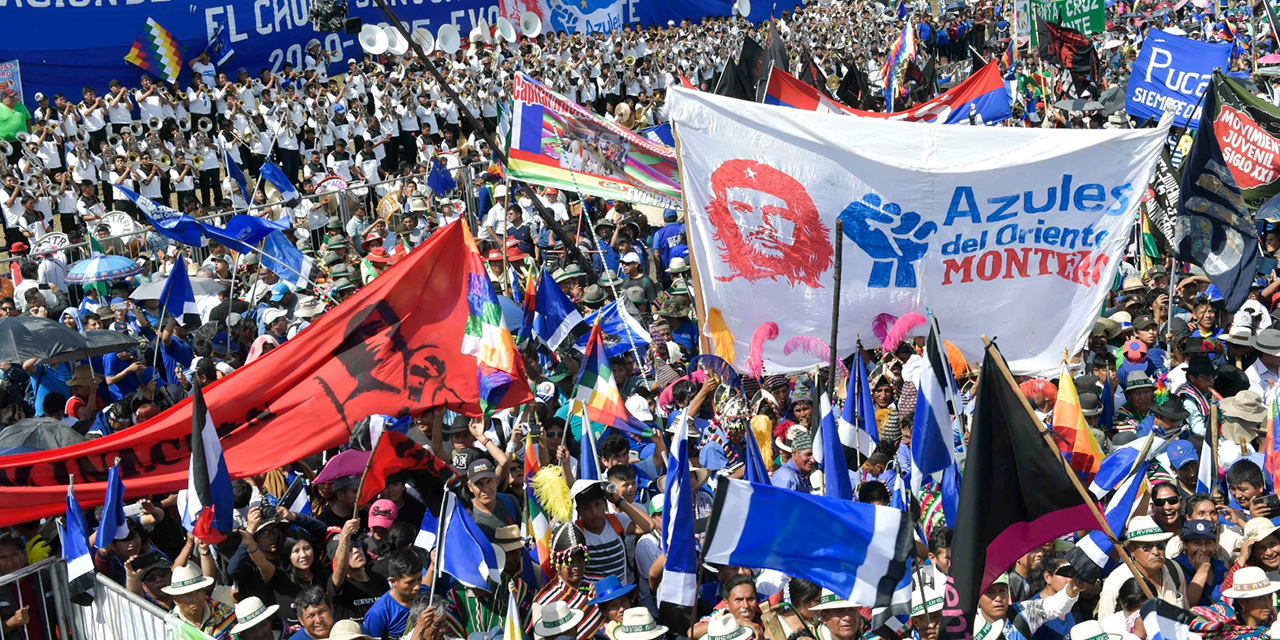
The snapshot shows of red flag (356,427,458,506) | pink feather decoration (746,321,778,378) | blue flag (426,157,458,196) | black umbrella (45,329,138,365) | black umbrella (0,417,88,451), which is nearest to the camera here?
A: red flag (356,427,458,506)

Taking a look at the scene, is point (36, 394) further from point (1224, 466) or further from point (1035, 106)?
point (1035, 106)

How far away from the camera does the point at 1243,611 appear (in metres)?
5.86

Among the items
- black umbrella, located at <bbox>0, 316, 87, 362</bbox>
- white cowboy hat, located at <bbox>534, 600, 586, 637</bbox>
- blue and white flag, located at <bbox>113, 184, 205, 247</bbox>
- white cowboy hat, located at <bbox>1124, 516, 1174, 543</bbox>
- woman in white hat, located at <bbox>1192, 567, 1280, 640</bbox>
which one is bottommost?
blue and white flag, located at <bbox>113, 184, 205, 247</bbox>

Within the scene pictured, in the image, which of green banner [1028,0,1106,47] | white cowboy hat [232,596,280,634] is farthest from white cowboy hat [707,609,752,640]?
green banner [1028,0,1106,47]

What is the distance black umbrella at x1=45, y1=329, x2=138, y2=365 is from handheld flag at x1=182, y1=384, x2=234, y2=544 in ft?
12.0

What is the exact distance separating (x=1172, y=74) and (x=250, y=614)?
11.6 m

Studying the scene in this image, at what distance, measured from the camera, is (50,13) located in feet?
76.7

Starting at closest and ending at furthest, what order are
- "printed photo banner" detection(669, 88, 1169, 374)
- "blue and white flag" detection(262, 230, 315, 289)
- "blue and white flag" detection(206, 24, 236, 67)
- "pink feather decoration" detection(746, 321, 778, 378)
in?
"printed photo banner" detection(669, 88, 1169, 374) → "pink feather decoration" detection(746, 321, 778, 378) → "blue and white flag" detection(262, 230, 315, 289) → "blue and white flag" detection(206, 24, 236, 67)

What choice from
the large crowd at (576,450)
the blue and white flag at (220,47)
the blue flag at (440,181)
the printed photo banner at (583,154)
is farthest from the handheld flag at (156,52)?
the printed photo banner at (583,154)

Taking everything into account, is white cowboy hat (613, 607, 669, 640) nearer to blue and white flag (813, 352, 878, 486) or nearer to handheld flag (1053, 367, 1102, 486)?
blue and white flag (813, 352, 878, 486)

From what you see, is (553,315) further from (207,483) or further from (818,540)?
(818,540)

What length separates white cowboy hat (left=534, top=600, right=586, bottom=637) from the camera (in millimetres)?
6328

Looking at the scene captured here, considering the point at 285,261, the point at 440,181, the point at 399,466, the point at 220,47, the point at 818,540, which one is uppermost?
the point at 818,540

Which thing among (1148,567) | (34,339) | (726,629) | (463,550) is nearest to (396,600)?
(463,550)
